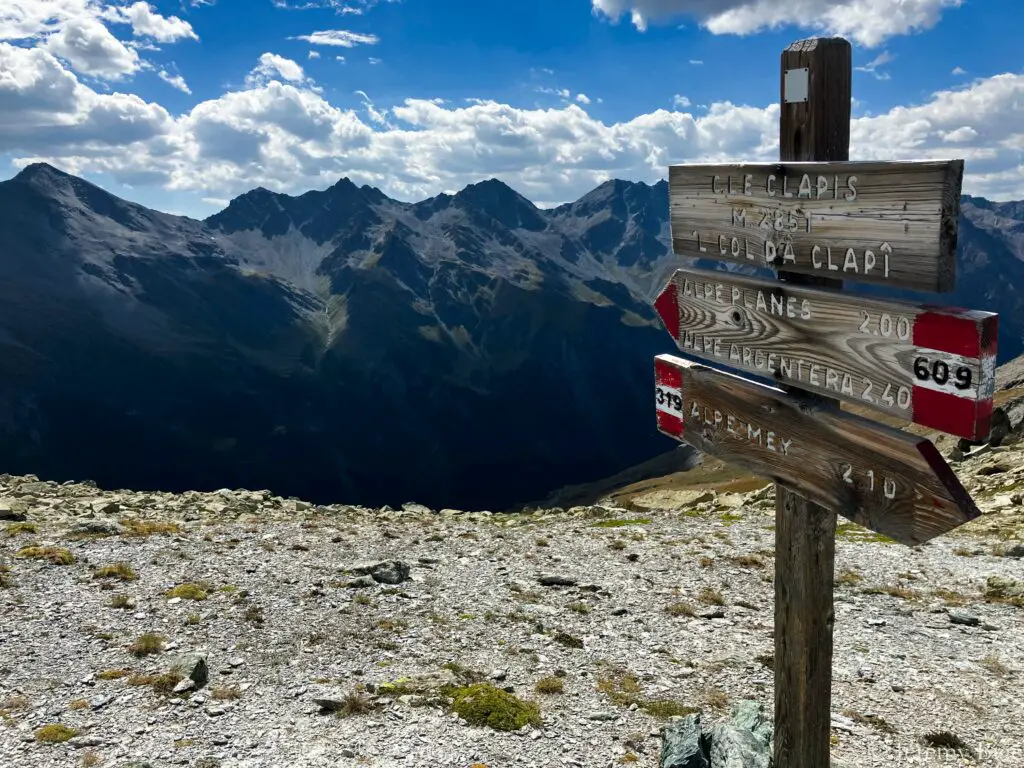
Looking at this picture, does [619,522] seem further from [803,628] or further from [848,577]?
[803,628]

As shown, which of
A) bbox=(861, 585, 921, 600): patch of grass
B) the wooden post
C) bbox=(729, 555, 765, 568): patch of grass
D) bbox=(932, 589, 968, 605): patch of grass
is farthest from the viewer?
bbox=(729, 555, 765, 568): patch of grass

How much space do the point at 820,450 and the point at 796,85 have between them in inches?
135

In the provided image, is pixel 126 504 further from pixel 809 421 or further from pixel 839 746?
pixel 809 421

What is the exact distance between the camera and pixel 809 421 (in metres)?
6.59

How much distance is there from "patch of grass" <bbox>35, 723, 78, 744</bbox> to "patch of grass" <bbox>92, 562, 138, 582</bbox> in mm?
7703

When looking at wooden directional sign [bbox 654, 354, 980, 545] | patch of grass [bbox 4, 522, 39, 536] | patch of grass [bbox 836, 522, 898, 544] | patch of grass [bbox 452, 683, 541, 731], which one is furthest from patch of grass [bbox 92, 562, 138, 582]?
patch of grass [bbox 836, 522, 898, 544]

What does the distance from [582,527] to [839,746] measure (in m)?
18.0

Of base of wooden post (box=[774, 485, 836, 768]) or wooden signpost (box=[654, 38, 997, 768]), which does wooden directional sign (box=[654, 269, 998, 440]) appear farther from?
base of wooden post (box=[774, 485, 836, 768])

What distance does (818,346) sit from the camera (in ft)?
20.5

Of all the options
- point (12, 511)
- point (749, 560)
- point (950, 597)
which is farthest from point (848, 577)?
point (12, 511)

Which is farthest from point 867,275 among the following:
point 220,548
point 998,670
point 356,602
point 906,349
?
point 220,548

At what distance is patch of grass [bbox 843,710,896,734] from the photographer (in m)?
11.4

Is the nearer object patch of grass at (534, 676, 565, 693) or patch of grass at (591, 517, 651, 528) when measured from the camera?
patch of grass at (534, 676, 565, 693)

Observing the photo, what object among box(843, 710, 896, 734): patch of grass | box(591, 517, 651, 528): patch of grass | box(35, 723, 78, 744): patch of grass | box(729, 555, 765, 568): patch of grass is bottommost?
box(591, 517, 651, 528): patch of grass
